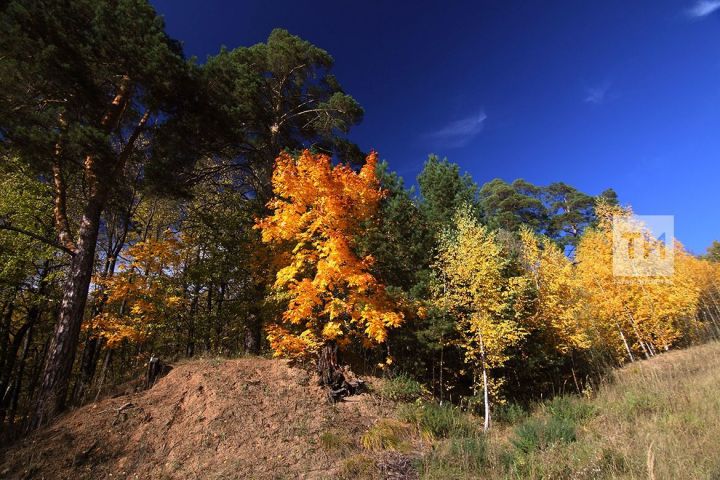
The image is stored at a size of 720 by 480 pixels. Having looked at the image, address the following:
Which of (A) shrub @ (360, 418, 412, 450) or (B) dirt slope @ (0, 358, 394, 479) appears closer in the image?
(B) dirt slope @ (0, 358, 394, 479)

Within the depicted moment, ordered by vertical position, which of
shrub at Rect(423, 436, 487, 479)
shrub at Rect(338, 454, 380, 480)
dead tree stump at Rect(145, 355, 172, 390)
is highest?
dead tree stump at Rect(145, 355, 172, 390)

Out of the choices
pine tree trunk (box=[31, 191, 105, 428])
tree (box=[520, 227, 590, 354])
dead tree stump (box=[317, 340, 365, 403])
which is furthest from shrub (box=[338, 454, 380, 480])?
tree (box=[520, 227, 590, 354])

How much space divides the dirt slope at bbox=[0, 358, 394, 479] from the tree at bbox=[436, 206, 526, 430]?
3724mm

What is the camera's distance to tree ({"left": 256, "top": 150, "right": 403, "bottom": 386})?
817 cm

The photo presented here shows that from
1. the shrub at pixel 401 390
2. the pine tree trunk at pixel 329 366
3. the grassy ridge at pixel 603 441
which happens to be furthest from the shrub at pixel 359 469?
the shrub at pixel 401 390

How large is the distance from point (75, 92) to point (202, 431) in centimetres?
813

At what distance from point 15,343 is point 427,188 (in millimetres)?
18238

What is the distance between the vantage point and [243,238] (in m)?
11.6

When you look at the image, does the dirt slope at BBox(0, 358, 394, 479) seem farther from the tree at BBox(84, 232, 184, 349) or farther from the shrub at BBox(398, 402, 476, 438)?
the tree at BBox(84, 232, 184, 349)

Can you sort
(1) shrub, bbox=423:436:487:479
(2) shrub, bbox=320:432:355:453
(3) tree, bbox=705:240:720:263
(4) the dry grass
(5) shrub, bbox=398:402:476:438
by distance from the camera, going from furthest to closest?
1. (3) tree, bbox=705:240:720:263
2. (5) shrub, bbox=398:402:476:438
3. (2) shrub, bbox=320:432:355:453
4. (1) shrub, bbox=423:436:487:479
5. (4) the dry grass

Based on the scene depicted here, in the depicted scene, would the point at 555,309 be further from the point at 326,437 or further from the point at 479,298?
the point at 326,437

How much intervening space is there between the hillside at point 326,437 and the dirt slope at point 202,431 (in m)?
0.02

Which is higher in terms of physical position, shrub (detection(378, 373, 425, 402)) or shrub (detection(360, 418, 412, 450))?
shrub (detection(378, 373, 425, 402))

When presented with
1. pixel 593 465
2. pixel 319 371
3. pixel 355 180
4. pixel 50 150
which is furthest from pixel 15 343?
pixel 593 465
